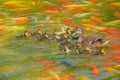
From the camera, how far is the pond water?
4742 millimetres

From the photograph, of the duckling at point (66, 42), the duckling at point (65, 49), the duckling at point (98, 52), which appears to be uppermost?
the duckling at point (66, 42)

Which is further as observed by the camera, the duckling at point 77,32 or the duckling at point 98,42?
the duckling at point 77,32

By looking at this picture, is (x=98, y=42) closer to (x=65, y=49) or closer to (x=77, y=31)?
(x=77, y=31)

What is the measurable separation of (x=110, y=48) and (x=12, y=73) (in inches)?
60.6

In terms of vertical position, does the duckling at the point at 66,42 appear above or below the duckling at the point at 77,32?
below

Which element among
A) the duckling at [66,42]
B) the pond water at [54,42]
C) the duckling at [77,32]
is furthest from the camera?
the duckling at [77,32]

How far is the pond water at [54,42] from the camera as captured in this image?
4742mm

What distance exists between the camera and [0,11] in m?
6.58

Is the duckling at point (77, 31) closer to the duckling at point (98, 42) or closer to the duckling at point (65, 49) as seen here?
the duckling at point (98, 42)

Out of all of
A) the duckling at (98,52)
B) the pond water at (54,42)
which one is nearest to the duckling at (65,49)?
the pond water at (54,42)

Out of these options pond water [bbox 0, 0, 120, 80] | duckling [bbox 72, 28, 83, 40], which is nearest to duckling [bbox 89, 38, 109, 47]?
pond water [bbox 0, 0, 120, 80]

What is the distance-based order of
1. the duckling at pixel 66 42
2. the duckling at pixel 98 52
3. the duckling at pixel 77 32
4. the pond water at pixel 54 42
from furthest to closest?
1. the duckling at pixel 77 32
2. the duckling at pixel 66 42
3. the duckling at pixel 98 52
4. the pond water at pixel 54 42

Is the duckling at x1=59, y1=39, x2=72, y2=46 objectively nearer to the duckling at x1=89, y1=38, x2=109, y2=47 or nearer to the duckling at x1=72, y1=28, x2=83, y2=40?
the duckling at x1=72, y1=28, x2=83, y2=40

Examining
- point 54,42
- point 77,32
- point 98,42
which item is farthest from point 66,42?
point 98,42
